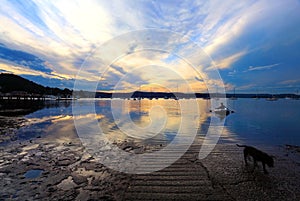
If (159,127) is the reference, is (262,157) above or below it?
above

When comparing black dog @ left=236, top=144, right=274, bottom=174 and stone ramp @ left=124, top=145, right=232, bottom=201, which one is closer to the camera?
stone ramp @ left=124, top=145, right=232, bottom=201

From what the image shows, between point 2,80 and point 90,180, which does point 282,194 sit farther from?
point 2,80

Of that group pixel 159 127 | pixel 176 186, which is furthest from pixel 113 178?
pixel 159 127

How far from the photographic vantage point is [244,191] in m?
7.68

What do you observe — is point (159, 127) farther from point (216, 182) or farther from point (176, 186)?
point (176, 186)

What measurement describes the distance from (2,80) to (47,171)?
785 feet

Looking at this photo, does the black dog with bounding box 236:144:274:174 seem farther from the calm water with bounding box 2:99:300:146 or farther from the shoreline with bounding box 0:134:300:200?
the calm water with bounding box 2:99:300:146

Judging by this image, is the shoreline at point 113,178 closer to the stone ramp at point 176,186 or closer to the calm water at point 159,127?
the stone ramp at point 176,186

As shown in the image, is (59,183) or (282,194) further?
(59,183)

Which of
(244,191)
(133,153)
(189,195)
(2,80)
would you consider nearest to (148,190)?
(189,195)

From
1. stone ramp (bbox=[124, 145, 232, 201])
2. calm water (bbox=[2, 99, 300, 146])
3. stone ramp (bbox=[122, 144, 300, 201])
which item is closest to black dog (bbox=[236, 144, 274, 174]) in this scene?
stone ramp (bbox=[122, 144, 300, 201])

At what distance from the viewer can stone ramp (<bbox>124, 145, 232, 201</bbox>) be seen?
7.24m

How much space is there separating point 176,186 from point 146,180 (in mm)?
1442

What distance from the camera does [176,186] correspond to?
26.6 feet
